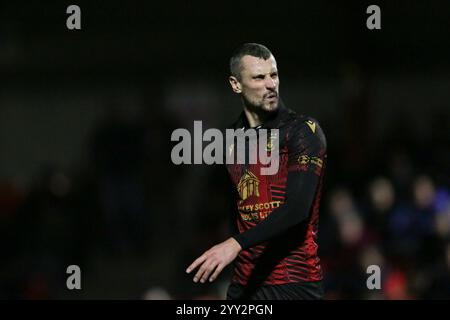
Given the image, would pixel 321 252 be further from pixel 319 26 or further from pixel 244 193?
pixel 319 26

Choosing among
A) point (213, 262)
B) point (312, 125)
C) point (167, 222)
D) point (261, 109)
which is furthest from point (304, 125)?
point (167, 222)

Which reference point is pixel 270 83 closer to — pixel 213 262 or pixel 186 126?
pixel 213 262

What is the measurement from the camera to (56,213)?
12414mm

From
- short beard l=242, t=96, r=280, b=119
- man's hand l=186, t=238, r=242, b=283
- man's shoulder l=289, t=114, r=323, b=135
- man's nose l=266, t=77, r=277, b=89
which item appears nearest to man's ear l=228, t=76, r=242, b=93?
short beard l=242, t=96, r=280, b=119

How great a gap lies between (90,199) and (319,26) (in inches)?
196

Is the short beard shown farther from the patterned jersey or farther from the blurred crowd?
the blurred crowd

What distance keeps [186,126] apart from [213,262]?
1028 centimetres

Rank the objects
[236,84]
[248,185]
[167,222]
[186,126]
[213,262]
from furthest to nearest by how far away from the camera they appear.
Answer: [186,126], [167,222], [236,84], [248,185], [213,262]

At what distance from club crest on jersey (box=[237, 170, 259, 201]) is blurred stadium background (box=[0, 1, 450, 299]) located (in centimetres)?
429

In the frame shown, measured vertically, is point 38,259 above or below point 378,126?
below

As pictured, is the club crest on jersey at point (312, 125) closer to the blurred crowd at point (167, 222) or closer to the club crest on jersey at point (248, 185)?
the club crest on jersey at point (248, 185)

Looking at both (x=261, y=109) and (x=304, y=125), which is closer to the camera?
(x=304, y=125)

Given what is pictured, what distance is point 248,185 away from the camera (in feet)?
19.5
